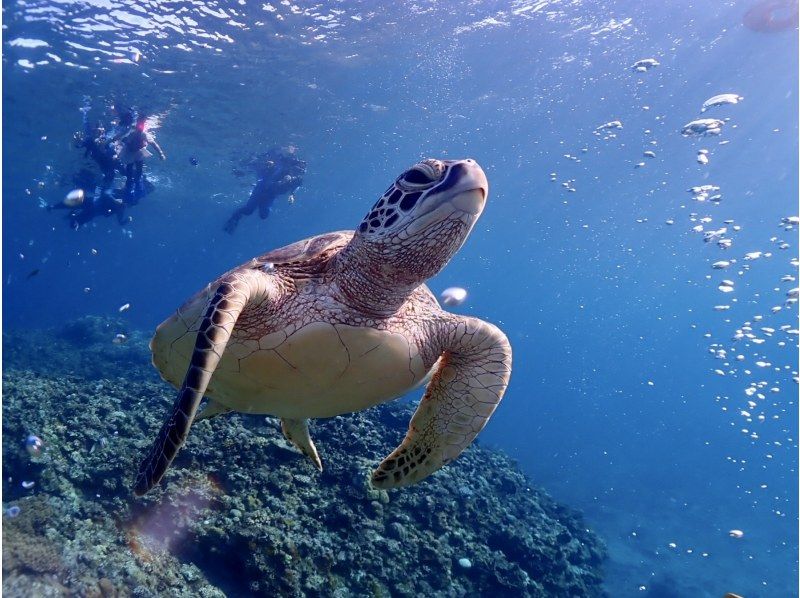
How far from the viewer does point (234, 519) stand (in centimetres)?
436

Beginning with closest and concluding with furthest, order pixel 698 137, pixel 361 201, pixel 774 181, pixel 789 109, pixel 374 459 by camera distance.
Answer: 1. pixel 374 459
2. pixel 789 109
3. pixel 698 137
4. pixel 774 181
5. pixel 361 201

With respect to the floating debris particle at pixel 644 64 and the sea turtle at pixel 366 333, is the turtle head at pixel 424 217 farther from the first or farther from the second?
the floating debris particle at pixel 644 64

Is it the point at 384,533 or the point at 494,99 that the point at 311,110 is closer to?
the point at 494,99

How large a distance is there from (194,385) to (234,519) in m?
3.02

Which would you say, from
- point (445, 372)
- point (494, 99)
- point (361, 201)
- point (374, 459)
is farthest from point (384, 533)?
point (361, 201)

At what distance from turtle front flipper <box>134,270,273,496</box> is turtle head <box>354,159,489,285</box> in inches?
32.0

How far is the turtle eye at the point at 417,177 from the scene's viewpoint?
2.39 metres

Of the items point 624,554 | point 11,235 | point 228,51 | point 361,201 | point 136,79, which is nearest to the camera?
point 624,554

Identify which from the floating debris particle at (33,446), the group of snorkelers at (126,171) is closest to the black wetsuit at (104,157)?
the group of snorkelers at (126,171)

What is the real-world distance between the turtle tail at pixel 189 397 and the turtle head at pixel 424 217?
89 cm

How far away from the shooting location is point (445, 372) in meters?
3.22

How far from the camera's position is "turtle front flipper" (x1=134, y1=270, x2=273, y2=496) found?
1939 mm

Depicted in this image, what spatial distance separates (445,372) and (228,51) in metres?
16.5

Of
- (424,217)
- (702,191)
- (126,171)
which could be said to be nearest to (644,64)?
(424,217)
